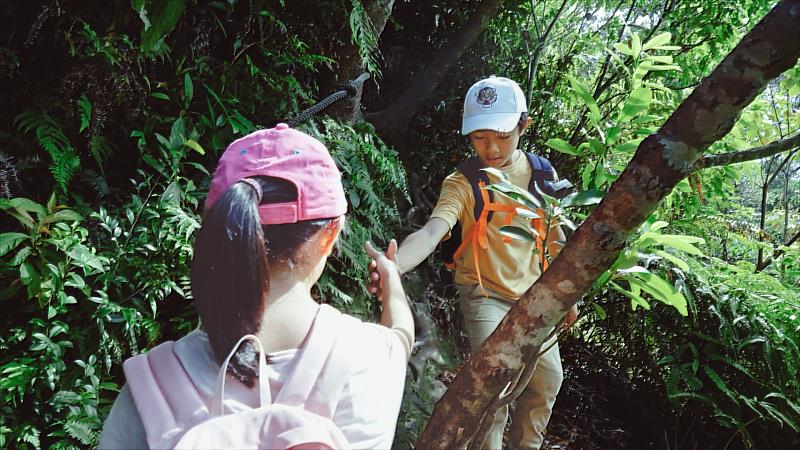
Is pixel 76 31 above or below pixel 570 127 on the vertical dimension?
below

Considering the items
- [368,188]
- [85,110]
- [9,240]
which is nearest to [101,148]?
[85,110]

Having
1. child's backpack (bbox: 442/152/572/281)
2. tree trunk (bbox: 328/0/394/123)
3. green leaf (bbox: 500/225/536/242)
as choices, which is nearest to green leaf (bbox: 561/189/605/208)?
green leaf (bbox: 500/225/536/242)

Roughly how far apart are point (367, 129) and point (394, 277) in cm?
269

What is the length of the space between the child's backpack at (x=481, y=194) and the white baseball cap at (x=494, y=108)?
0.23 metres

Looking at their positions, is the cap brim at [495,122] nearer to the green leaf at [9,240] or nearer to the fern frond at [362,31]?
the fern frond at [362,31]

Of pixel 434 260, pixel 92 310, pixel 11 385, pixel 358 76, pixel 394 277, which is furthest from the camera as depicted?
pixel 434 260

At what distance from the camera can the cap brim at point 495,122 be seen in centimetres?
302

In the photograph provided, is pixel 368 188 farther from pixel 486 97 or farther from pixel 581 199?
pixel 581 199

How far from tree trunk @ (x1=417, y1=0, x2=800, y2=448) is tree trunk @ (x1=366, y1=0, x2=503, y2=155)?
366 cm

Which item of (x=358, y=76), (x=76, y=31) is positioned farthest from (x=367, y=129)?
(x=76, y=31)

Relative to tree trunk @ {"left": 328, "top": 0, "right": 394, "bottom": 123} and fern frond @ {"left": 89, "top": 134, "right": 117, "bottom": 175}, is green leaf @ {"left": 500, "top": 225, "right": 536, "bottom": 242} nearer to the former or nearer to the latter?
fern frond @ {"left": 89, "top": 134, "right": 117, "bottom": 175}

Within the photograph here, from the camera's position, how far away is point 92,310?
2713 millimetres

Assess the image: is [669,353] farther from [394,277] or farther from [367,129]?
[394,277]

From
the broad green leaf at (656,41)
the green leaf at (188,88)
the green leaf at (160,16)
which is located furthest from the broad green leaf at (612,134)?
the green leaf at (188,88)
